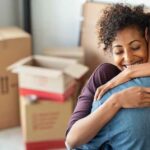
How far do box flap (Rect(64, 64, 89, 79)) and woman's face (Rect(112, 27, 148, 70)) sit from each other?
4.10 ft

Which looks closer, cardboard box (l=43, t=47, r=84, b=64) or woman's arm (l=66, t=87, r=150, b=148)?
woman's arm (l=66, t=87, r=150, b=148)

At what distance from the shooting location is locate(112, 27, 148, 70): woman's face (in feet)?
4.29

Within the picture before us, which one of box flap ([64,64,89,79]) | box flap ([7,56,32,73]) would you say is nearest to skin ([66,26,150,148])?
box flap ([64,64,89,79])

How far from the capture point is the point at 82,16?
125 inches

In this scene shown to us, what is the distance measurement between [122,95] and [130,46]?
1.02ft

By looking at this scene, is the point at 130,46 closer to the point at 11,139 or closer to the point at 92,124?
the point at 92,124

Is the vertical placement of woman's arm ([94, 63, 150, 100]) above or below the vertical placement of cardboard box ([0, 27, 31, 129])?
above

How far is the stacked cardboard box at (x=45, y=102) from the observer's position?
2625 mm

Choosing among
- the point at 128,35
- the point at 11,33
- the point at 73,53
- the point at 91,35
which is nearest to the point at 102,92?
the point at 128,35

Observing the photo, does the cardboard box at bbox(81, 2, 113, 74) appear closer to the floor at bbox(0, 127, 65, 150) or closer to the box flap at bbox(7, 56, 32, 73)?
the box flap at bbox(7, 56, 32, 73)

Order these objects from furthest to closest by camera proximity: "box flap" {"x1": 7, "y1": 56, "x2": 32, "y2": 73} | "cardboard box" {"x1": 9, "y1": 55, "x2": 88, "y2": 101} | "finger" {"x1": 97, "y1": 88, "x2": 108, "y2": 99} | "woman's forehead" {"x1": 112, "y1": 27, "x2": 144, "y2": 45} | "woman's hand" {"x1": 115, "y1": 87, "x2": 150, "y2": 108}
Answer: "box flap" {"x1": 7, "y1": 56, "x2": 32, "y2": 73}, "cardboard box" {"x1": 9, "y1": 55, "x2": 88, "y2": 101}, "woman's forehead" {"x1": 112, "y1": 27, "x2": 144, "y2": 45}, "finger" {"x1": 97, "y1": 88, "x2": 108, "y2": 99}, "woman's hand" {"x1": 115, "y1": 87, "x2": 150, "y2": 108}

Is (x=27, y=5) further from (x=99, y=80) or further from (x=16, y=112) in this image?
(x=99, y=80)

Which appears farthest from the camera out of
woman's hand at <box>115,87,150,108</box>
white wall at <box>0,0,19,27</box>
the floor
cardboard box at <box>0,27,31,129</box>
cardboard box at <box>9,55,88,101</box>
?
white wall at <box>0,0,19,27</box>

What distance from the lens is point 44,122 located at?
2.71m
